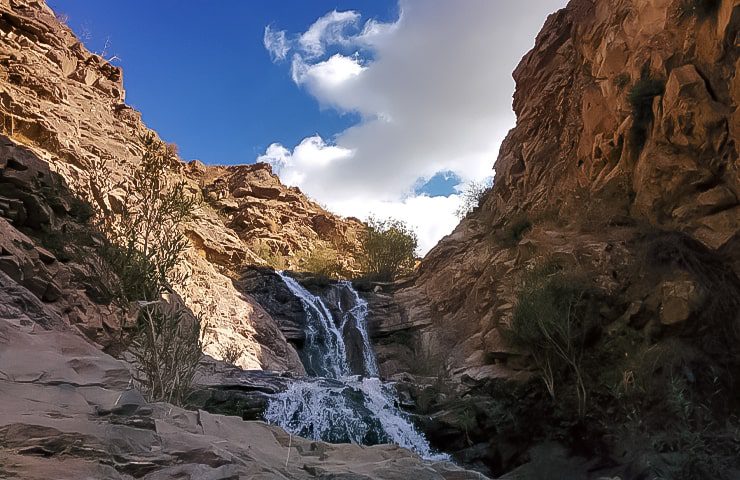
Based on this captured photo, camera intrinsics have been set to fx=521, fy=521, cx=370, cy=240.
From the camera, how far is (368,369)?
2598 centimetres

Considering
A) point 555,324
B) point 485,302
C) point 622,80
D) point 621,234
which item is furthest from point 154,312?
point 622,80

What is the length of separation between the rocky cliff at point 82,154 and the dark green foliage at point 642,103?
54.9 feet

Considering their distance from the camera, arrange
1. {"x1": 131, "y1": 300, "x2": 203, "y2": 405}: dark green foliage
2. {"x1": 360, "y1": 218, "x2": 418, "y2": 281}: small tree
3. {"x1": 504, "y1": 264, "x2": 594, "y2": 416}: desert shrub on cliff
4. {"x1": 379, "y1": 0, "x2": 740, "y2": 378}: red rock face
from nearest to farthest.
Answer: {"x1": 131, "y1": 300, "x2": 203, "y2": 405}: dark green foliage, {"x1": 504, "y1": 264, "x2": 594, "y2": 416}: desert shrub on cliff, {"x1": 379, "y1": 0, "x2": 740, "y2": 378}: red rock face, {"x1": 360, "y1": 218, "x2": 418, "y2": 281}: small tree

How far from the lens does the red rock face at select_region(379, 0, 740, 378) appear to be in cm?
1653

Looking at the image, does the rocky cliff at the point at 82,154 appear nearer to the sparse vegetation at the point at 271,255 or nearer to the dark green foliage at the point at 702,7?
the sparse vegetation at the point at 271,255

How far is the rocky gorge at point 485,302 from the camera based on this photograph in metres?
5.52

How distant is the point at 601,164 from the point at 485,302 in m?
7.82

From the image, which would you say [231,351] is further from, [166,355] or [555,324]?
[555,324]

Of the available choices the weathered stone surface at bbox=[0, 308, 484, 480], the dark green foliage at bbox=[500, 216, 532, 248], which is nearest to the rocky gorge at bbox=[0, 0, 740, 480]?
the weathered stone surface at bbox=[0, 308, 484, 480]

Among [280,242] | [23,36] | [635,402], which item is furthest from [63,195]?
[280,242]

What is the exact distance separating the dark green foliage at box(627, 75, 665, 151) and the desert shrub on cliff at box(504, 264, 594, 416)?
24.3 feet

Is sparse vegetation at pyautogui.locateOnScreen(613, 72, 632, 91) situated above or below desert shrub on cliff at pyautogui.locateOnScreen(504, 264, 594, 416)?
above

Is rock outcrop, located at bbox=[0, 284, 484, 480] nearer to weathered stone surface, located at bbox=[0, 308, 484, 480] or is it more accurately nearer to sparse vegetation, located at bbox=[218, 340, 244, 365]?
weathered stone surface, located at bbox=[0, 308, 484, 480]

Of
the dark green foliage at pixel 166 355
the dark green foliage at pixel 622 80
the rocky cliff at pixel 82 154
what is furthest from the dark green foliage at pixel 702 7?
the dark green foliage at pixel 166 355
